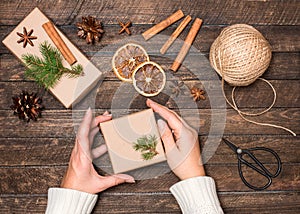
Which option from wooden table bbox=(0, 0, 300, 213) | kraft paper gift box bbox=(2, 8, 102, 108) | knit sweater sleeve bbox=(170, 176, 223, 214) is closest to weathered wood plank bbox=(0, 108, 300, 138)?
wooden table bbox=(0, 0, 300, 213)

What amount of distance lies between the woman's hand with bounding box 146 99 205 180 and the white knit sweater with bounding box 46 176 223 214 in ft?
0.13

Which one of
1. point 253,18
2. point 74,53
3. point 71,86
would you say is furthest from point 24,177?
point 253,18

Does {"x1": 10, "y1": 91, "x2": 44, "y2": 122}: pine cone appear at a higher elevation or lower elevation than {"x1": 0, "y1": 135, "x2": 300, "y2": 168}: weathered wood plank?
higher

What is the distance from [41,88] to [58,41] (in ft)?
0.66

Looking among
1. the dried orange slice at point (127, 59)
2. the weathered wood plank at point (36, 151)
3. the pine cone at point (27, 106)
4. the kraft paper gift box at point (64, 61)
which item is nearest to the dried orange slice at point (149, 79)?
Result: the dried orange slice at point (127, 59)

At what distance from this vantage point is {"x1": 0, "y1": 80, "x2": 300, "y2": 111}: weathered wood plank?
5.58 ft

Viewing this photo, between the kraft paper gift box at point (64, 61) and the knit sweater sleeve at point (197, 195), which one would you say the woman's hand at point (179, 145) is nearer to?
the knit sweater sleeve at point (197, 195)

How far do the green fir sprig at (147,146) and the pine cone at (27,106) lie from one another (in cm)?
39

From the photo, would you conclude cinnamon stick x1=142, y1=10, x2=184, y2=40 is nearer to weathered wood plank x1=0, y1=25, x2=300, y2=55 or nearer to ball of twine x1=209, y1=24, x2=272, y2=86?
weathered wood plank x1=0, y1=25, x2=300, y2=55

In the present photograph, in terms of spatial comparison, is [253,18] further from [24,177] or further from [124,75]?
[24,177]

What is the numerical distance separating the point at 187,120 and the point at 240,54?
337 mm

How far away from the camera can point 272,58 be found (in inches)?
68.6

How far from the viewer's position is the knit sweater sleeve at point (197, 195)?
5.11ft

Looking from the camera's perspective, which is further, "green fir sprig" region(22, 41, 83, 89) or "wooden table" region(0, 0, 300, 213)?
"wooden table" region(0, 0, 300, 213)
